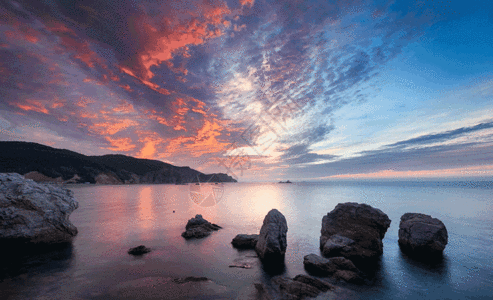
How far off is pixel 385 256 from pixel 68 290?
2229 centimetres

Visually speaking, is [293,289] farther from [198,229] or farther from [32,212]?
[32,212]

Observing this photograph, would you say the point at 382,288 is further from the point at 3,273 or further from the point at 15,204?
the point at 15,204

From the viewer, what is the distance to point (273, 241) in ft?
50.4

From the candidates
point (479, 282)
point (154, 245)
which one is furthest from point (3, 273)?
point (479, 282)

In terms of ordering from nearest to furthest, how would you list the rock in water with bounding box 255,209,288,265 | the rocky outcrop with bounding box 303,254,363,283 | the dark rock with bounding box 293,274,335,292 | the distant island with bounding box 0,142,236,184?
the dark rock with bounding box 293,274,335,292
the rocky outcrop with bounding box 303,254,363,283
the rock in water with bounding box 255,209,288,265
the distant island with bounding box 0,142,236,184

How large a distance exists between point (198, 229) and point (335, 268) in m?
15.6

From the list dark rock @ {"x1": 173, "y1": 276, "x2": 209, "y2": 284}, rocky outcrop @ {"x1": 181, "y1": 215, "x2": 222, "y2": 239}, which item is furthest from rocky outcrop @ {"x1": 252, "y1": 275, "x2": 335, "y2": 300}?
rocky outcrop @ {"x1": 181, "y1": 215, "x2": 222, "y2": 239}

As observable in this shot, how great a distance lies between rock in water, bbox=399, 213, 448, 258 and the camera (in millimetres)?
16031

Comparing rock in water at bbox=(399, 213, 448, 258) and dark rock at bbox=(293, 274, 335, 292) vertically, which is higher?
rock in water at bbox=(399, 213, 448, 258)

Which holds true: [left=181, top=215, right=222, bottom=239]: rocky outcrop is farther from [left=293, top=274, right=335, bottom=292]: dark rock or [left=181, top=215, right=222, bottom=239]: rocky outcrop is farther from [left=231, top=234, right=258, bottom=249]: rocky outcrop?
[left=293, top=274, right=335, bottom=292]: dark rock

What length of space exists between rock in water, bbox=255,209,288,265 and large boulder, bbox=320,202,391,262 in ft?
12.4

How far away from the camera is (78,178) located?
5866 inches

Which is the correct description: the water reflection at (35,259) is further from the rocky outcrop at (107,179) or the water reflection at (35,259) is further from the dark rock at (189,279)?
the rocky outcrop at (107,179)

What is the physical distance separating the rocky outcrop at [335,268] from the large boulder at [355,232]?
2.79m
